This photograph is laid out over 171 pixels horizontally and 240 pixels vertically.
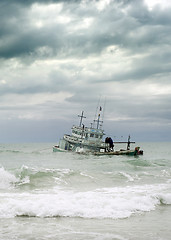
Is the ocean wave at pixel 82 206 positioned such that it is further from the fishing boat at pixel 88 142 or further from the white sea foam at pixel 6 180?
the fishing boat at pixel 88 142

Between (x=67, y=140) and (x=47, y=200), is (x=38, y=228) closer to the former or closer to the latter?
(x=47, y=200)

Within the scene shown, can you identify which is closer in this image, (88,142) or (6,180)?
(6,180)

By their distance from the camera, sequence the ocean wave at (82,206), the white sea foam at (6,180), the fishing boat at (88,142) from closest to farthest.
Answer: the ocean wave at (82,206) < the white sea foam at (6,180) < the fishing boat at (88,142)

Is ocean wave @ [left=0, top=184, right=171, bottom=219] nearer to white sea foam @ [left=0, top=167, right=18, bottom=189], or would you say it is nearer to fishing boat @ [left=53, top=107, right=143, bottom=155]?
white sea foam @ [left=0, top=167, right=18, bottom=189]

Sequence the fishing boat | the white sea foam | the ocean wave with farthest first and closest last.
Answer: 1. the fishing boat
2. the white sea foam
3. the ocean wave

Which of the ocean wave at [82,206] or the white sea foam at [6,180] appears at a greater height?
the ocean wave at [82,206]

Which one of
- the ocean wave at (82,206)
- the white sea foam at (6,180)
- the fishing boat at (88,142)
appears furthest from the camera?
the fishing boat at (88,142)

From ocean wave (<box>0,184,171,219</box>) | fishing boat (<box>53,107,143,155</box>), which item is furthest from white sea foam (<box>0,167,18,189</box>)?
fishing boat (<box>53,107,143,155</box>)

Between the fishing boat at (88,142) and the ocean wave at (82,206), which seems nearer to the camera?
the ocean wave at (82,206)

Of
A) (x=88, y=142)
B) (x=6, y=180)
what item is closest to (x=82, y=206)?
(x=6, y=180)

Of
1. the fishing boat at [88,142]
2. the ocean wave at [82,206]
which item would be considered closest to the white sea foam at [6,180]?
the ocean wave at [82,206]

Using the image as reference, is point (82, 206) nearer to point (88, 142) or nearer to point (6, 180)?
point (6, 180)

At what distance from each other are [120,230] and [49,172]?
10.00 metres

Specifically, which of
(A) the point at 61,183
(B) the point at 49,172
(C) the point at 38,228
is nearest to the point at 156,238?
(C) the point at 38,228
